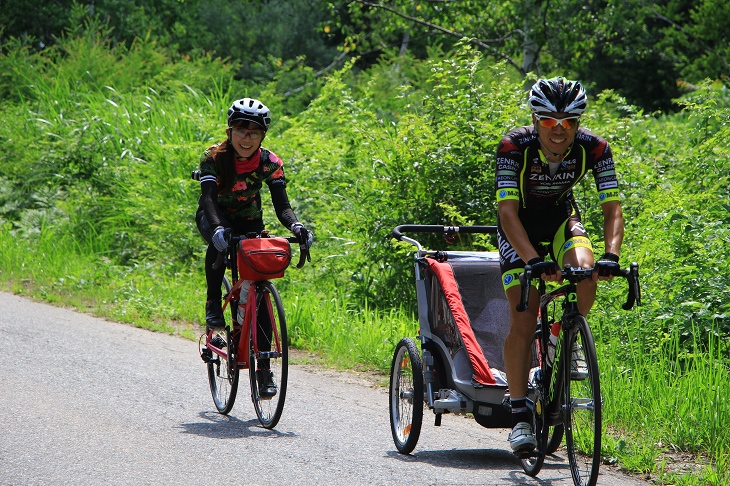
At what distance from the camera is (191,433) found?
19.8 ft

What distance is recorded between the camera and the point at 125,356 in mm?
8469

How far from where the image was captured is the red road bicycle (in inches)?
243

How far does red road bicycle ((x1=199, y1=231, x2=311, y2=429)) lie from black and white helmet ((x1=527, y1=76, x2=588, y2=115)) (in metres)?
2.09

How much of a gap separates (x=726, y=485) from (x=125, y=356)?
550 centimetres

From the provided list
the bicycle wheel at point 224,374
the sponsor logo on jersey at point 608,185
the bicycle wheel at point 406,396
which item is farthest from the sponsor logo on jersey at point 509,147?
the bicycle wheel at point 224,374

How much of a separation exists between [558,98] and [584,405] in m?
1.62

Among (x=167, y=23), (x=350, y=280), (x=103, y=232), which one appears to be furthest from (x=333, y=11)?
(x=167, y=23)

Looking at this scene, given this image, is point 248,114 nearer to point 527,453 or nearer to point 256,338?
point 256,338

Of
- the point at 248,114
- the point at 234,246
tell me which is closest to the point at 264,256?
the point at 234,246

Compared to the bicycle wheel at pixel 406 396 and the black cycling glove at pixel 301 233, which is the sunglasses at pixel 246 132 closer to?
the black cycling glove at pixel 301 233

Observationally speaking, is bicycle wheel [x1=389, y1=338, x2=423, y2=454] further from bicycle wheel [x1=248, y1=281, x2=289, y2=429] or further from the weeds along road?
bicycle wheel [x1=248, y1=281, x2=289, y2=429]

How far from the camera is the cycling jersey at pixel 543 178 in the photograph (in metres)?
5.04

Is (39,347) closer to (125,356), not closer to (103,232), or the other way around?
(125,356)

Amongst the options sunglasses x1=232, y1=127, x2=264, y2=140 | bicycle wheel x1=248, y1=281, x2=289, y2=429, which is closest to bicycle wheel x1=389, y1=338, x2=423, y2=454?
bicycle wheel x1=248, y1=281, x2=289, y2=429
